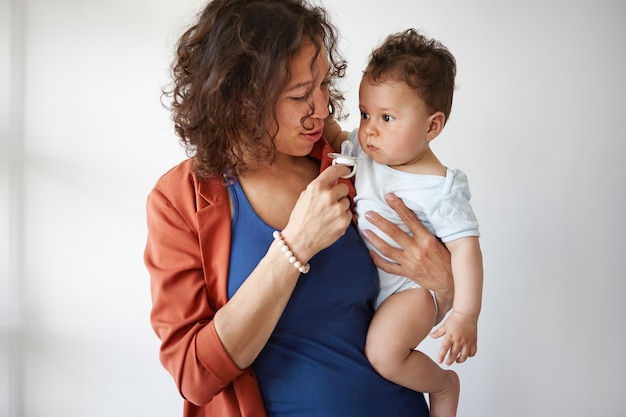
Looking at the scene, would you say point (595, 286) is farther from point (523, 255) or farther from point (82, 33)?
point (82, 33)

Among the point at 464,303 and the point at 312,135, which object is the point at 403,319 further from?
the point at 312,135

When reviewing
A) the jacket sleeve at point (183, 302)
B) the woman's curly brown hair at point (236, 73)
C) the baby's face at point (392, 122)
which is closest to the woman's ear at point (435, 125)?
the baby's face at point (392, 122)

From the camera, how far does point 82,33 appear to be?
212 centimetres

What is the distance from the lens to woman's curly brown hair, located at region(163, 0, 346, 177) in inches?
51.8

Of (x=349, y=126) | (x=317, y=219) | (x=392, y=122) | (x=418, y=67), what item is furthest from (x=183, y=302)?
(x=349, y=126)

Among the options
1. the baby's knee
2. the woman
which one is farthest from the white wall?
the baby's knee

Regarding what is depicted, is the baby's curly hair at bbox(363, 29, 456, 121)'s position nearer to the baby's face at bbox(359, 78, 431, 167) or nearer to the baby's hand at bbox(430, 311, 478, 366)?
the baby's face at bbox(359, 78, 431, 167)

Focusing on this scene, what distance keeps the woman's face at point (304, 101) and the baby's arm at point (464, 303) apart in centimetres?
41

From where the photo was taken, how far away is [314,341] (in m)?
1.39

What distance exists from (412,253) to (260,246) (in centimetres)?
34

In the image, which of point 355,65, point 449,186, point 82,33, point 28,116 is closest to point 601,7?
point 355,65

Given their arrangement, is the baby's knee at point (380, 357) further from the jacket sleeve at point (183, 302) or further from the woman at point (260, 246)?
the jacket sleeve at point (183, 302)

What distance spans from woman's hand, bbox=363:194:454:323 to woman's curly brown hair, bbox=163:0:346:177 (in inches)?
12.0

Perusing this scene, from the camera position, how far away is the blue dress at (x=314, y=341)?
138 cm
